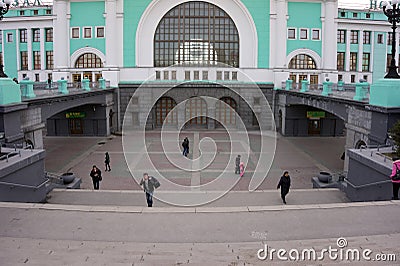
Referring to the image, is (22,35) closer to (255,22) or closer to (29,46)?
(29,46)

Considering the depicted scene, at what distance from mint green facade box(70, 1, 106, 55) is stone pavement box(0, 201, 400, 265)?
32.8m

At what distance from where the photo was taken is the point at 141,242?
7328 mm

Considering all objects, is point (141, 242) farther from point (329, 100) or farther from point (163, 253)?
point (329, 100)

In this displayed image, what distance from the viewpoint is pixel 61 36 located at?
39781 mm

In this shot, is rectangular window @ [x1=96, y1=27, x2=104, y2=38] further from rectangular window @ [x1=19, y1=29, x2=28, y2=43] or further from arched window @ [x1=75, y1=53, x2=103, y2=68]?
rectangular window @ [x1=19, y1=29, x2=28, y2=43]

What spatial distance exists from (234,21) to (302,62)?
7851mm


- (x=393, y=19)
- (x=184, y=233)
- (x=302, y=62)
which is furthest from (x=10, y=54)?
(x=184, y=233)

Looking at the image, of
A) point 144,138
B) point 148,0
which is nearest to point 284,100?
point 144,138

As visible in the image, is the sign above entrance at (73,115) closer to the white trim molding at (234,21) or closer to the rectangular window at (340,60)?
the white trim molding at (234,21)

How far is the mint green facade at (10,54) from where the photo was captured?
152ft

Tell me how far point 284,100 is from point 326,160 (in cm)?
1188

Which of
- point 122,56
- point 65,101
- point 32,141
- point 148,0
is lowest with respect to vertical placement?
point 32,141

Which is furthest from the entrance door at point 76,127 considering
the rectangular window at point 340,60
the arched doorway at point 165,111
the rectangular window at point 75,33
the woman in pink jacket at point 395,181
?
the woman in pink jacket at point 395,181

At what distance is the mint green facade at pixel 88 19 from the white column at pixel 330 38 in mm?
21469
